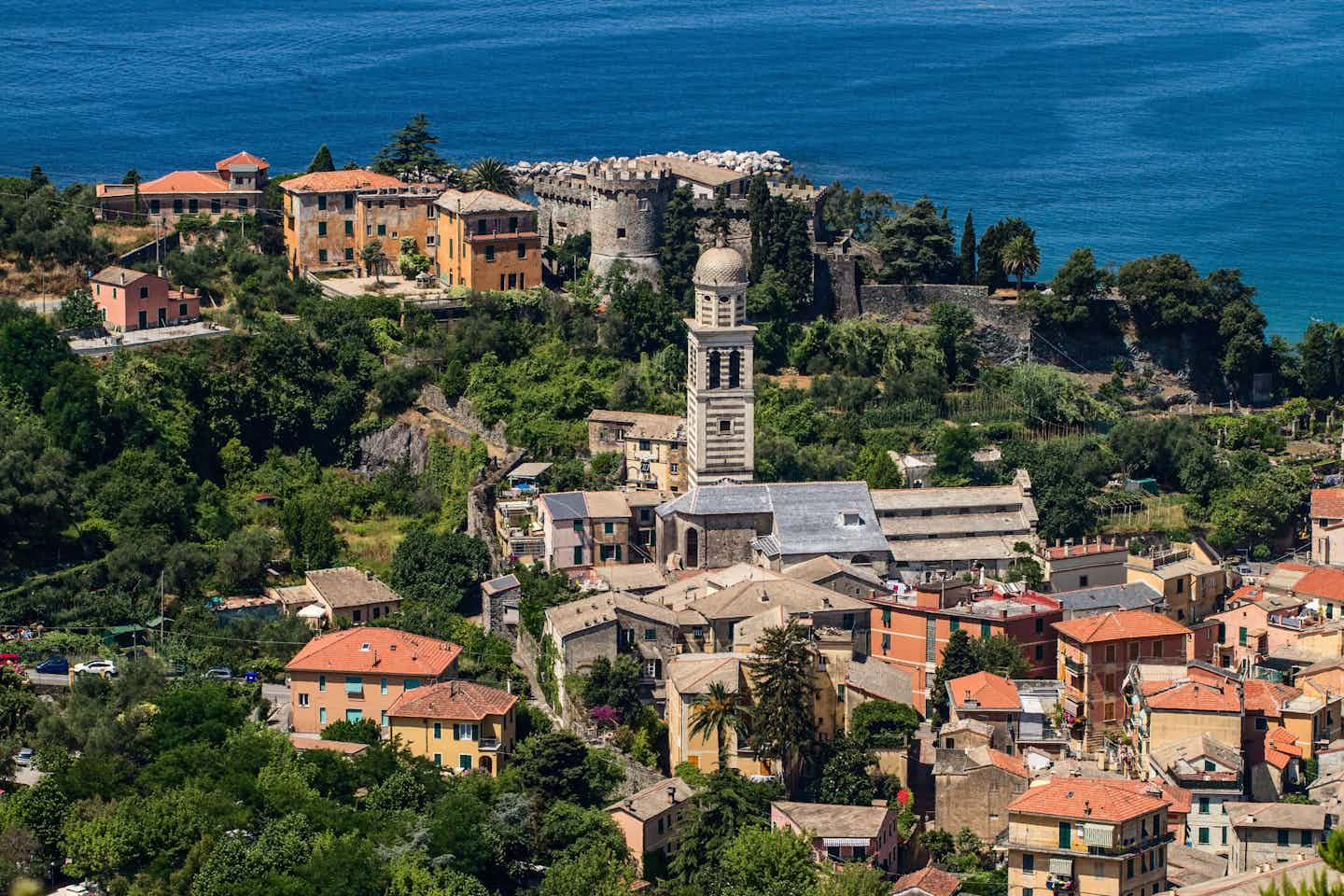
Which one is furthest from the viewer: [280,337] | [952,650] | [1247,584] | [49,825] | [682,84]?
[682,84]

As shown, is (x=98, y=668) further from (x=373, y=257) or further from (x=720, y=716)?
(x=373, y=257)

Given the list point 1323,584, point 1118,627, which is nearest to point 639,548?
point 1118,627

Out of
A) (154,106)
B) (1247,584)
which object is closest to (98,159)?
(154,106)

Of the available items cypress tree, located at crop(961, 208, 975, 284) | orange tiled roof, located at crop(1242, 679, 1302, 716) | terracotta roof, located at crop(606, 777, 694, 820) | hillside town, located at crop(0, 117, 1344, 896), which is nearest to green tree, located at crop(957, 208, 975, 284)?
cypress tree, located at crop(961, 208, 975, 284)

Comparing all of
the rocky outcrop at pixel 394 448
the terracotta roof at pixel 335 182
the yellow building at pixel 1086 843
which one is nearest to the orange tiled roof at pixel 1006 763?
the yellow building at pixel 1086 843

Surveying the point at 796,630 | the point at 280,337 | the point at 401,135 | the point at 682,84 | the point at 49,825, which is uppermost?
the point at 682,84

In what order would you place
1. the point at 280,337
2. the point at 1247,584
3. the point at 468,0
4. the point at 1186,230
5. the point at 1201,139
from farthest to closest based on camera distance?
the point at 468,0, the point at 1201,139, the point at 1186,230, the point at 280,337, the point at 1247,584

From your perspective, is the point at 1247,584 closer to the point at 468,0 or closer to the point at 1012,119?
the point at 1012,119
